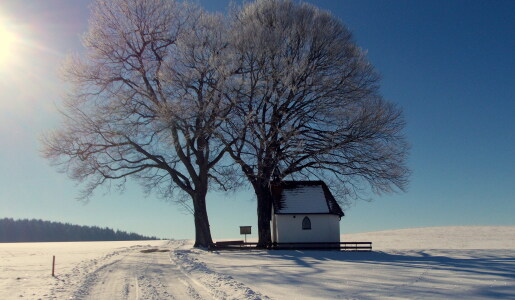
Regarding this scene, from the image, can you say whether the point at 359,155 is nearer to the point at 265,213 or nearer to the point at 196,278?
the point at 265,213

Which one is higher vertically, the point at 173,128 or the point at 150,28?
the point at 150,28

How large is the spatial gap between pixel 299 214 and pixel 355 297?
68.4ft

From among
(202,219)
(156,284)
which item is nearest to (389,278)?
(156,284)

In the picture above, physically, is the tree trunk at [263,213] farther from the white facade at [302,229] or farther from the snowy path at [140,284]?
the snowy path at [140,284]

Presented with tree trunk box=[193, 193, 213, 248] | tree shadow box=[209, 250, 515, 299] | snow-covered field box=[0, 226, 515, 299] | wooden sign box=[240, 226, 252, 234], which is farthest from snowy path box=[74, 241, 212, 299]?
wooden sign box=[240, 226, 252, 234]

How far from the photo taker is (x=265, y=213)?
107ft

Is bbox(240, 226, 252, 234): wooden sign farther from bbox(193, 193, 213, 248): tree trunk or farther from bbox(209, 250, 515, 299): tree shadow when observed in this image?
bbox(209, 250, 515, 299): tree shadow

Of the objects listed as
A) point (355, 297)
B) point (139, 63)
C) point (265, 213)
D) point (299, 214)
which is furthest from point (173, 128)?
point (355, 297)

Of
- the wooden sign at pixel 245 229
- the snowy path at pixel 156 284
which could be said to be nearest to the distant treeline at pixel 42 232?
the wooden sign at pixel 245 229

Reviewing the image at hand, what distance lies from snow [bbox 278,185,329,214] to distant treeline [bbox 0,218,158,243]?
69.1 m

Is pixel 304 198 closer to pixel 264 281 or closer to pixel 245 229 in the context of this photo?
pixel 245 229

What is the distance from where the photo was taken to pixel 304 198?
112 feet

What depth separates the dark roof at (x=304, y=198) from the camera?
1305 inches

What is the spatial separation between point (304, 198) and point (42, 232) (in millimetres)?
70983
